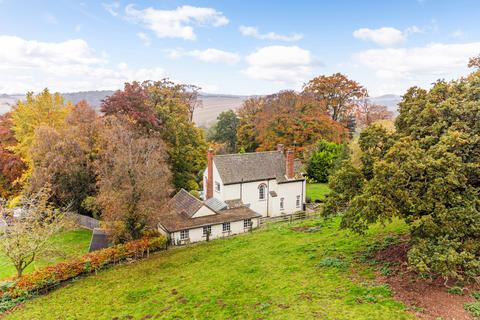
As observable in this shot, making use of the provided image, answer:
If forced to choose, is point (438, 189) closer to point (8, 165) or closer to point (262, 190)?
point (262, 190)

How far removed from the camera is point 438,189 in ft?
45.0

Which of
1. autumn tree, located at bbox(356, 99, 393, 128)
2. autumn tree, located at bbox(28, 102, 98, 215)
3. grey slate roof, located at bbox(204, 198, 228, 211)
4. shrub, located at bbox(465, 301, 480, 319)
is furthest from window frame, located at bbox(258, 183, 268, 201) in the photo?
autumn tree, located at bbox(356, 99, 393, 128)

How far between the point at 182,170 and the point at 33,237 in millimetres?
20296

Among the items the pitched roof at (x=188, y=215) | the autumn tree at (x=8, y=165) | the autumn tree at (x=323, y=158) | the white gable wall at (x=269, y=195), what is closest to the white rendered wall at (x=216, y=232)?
the pitched roof at (x=188, y=215)

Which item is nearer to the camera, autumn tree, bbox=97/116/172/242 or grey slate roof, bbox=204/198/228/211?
autumn tree, bbox=97/116/172/242

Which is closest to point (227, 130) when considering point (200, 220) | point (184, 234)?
point (200, 220)

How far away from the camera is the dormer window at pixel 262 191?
34.9 metres

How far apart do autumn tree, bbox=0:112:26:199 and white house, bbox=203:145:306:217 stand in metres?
23.0

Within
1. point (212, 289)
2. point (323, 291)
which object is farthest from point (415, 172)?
point (212, 289)

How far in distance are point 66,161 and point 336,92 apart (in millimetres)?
43643

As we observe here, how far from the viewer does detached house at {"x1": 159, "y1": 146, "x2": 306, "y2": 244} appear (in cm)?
2894

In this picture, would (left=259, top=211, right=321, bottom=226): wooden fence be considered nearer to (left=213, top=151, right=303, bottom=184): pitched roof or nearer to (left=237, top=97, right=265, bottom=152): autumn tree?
(left=213, top=151, right=303, bottom=184): pitched roof

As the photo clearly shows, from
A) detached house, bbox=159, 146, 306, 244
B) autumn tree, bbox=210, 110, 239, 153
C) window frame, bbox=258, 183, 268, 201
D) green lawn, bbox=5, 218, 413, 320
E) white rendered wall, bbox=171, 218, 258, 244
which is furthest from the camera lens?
autumn tree, bbox=210, 110, 239, 153

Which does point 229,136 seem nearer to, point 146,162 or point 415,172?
point 146,162
